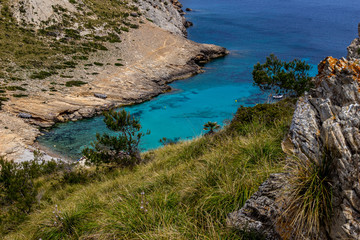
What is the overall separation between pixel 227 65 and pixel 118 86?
930 inches

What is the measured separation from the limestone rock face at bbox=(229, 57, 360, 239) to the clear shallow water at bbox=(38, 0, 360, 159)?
18348mm

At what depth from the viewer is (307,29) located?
7700 cm

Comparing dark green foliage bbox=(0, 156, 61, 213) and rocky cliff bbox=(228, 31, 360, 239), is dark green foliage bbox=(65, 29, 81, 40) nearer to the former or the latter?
dark green foliage bbox=(0, 156, 61, 213)

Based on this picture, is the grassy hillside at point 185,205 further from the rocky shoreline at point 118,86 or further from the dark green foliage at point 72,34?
the dark green foliage at point 72,34

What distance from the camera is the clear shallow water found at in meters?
27.1

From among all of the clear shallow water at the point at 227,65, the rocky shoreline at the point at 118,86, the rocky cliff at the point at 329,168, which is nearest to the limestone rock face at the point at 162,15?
the rocky shoreline at the point at 118,86

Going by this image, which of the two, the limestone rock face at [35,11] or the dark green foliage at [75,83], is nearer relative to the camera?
the dark green foliage at [75,83]

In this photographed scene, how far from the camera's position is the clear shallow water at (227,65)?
27125mm

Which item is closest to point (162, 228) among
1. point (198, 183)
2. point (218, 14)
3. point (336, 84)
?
point (198, 183)

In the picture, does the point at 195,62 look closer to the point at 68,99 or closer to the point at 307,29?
the point at 68,99

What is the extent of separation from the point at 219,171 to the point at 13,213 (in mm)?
7846

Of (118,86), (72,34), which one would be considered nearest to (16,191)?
(118,86)

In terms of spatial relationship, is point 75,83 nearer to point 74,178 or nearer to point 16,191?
point 74,178

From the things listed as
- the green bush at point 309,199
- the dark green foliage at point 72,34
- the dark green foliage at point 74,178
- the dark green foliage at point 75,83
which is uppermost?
the green bush at point 309,199
